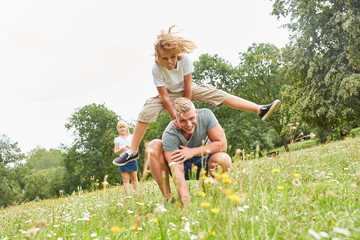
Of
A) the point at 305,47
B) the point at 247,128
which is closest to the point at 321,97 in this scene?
the point at 305,47

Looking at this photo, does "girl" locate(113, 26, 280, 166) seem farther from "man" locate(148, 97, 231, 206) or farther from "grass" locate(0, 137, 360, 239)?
"grass" locate(0, 137, 360, 239)

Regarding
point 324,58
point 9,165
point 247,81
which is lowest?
point 9,165

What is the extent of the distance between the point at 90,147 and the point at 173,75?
85.5ft

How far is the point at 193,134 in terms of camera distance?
365cm

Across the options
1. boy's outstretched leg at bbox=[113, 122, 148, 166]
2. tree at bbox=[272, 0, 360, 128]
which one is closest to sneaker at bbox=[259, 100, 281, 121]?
boy's outstretched leg at bbox=[113, 122, 148, 166]

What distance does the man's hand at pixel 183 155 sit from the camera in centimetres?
340

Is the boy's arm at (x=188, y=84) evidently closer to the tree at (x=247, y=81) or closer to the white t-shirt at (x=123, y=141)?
the white t-shirt at (x=123, y=141)

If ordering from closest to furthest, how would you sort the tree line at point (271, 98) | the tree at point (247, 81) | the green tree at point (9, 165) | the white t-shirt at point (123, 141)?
the white t-shirt at point (123, 141) < the tree line at point (271, 98) < the tree at point (247, 81) < the green tree at point (9, 165)

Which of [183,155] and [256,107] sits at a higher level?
[256,107]

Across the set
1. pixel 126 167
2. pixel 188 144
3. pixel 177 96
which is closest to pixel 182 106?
pixel 188 144

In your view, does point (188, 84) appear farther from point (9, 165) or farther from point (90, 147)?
point (9, 165)

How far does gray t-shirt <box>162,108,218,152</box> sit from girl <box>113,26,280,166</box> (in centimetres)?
77

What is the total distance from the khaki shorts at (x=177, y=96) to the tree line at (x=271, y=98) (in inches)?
29.0

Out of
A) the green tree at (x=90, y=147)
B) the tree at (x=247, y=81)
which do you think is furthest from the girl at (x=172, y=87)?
the green tree at (x=90, y=147)
